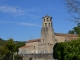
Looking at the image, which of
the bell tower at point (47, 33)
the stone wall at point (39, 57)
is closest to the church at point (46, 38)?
the bell tower at point (47, 33)

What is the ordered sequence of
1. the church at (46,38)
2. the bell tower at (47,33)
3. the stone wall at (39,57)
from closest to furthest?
the stone wall at (39,57), the bell tower at (47,33), the church at (46,38)

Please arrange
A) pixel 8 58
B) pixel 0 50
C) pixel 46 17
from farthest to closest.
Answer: pixel 46 17
pixel 0 50
pixel 8 58

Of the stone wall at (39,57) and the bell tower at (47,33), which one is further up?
the bell tower at (47,33)

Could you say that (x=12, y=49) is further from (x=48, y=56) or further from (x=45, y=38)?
(x=45, y=38)

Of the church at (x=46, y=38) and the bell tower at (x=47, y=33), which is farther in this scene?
the church at (x=46, y=38)

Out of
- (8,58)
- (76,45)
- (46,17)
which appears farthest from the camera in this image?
(46,17)

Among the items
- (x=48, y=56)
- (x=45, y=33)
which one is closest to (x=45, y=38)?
(x=45, y=33)


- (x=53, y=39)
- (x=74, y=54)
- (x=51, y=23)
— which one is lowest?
(x=74, y=54)

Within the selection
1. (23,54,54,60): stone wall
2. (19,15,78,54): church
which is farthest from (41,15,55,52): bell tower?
(23,54,54,60): stone wall

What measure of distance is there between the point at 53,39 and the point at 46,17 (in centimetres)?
794

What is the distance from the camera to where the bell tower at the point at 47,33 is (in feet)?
257

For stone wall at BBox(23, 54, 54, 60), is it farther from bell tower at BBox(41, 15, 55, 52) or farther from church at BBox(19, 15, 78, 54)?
bell tower at BBox(41, 15, 55, 52)

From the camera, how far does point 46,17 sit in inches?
3066

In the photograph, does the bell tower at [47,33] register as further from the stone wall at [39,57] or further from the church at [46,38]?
the stone wall at [39,57]
